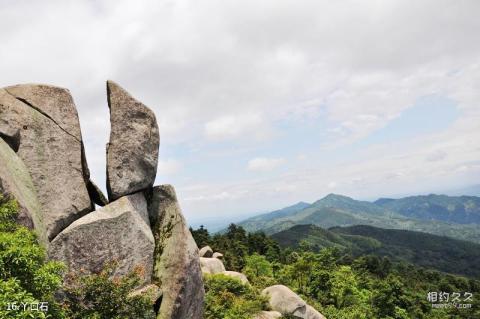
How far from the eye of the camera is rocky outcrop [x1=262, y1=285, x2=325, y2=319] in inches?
1547

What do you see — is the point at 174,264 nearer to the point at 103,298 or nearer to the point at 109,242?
the point at 109,242

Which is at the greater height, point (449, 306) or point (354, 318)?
point (354, 318)

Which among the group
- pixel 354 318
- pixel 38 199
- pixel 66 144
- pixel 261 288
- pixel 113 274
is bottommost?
pixel 354 318

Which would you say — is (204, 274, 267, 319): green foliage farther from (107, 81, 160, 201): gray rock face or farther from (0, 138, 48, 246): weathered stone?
(0, 138, 48, 246): weathered stone

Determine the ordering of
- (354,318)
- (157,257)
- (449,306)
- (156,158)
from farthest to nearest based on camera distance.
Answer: (449,306)
(354,318)
(156,158)
(157,257)

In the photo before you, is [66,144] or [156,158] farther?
[156,158]

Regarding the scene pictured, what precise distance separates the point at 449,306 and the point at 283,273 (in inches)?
1889

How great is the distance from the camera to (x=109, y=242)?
2047cm

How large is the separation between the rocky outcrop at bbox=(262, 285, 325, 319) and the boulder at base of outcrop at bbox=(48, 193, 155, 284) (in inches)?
865

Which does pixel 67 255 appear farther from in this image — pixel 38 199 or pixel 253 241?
pixel 253 241

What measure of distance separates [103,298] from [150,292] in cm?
284

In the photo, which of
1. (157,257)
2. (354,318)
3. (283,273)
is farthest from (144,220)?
(283,273)

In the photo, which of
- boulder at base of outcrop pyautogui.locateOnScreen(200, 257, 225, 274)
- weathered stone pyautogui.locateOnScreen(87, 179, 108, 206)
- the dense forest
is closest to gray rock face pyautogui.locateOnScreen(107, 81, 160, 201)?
weathered stone pyautogui.locateOnScreen(87, 179, 108, 206)

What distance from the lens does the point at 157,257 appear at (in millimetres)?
23047
